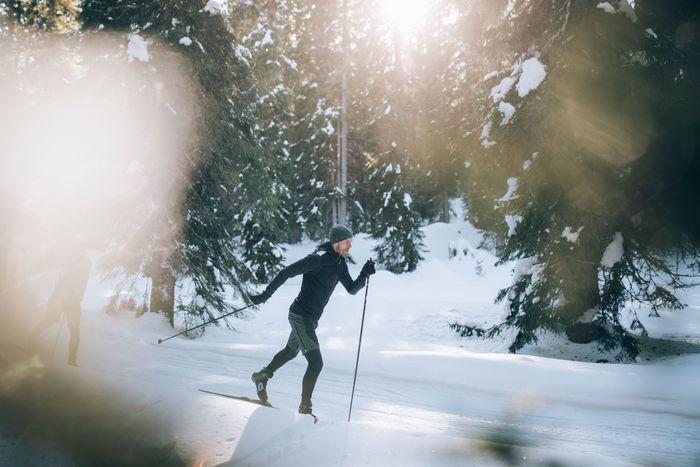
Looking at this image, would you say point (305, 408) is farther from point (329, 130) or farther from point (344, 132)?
point (329, 130)

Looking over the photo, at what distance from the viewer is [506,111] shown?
7379 millimetres

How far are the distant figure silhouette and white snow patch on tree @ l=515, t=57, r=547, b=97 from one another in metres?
7.97

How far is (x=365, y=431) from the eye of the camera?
439 centimetres

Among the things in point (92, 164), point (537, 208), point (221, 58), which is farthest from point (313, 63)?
point (537, 208)

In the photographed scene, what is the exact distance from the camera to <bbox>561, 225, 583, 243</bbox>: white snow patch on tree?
718 centimetres

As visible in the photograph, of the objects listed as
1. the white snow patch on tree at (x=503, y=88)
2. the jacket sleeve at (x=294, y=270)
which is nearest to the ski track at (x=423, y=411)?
the jacket sleeve at (x=294, y=270)

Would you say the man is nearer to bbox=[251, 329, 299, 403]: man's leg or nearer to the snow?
bbox=[251, 329, 299, 403]: man's leg

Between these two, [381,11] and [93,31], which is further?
[381,11]

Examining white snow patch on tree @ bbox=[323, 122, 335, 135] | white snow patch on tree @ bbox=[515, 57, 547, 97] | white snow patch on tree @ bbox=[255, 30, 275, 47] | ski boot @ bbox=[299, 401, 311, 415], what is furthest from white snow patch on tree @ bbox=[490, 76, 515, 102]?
white snow patch on tree @ bbox=[323, 122, 335, 135]

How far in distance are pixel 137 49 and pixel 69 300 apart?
5.38m

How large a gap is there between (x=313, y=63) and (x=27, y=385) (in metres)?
21.6

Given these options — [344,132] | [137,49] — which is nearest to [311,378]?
[137,49]

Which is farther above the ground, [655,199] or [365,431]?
[655,199]

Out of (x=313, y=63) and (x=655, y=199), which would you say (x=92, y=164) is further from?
(x=313, y=63)
